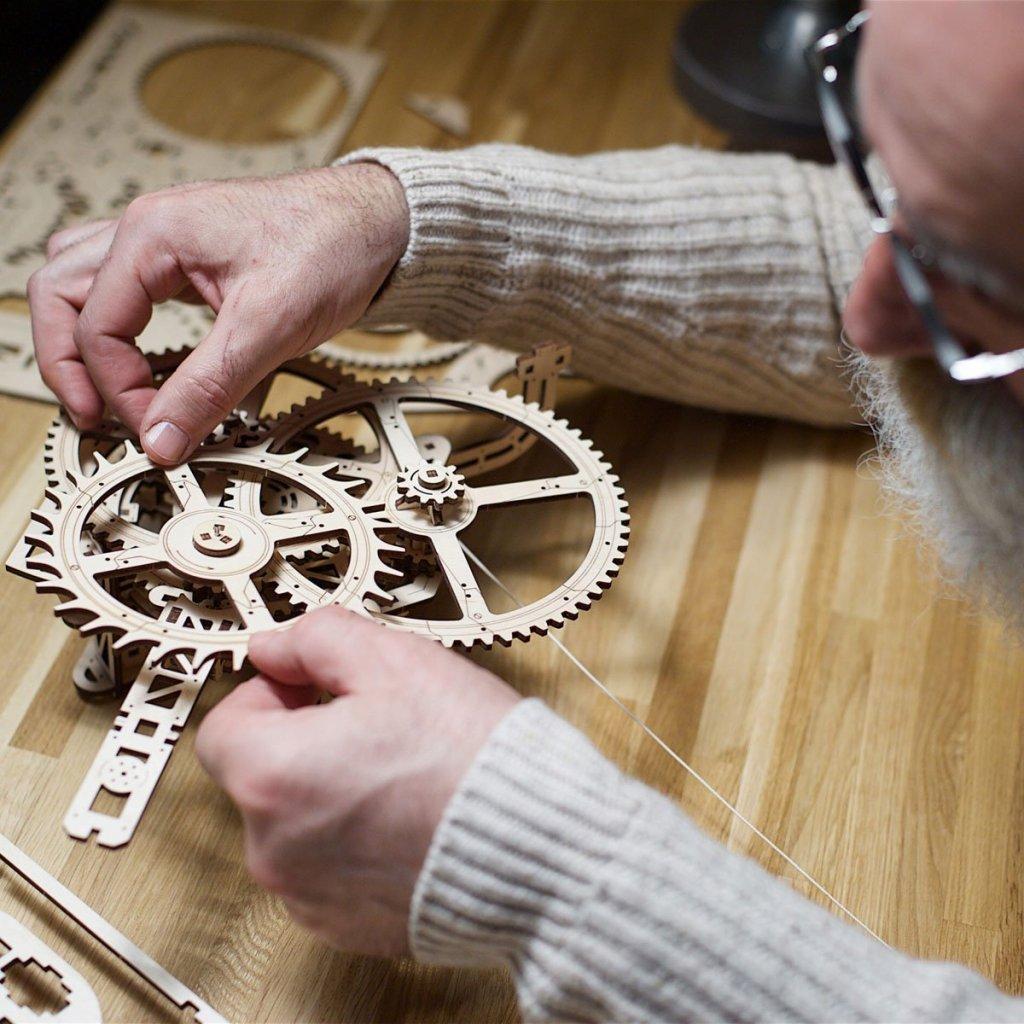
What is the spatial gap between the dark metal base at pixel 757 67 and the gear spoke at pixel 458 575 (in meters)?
0.94

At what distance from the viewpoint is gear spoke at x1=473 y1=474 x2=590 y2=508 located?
0.97 meters

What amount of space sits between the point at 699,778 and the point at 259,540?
0.42m

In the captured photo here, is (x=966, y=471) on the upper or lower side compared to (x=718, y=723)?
upper

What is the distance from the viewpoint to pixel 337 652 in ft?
2.45

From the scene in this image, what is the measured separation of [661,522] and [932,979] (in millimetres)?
598

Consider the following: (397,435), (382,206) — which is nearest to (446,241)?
(382,206)

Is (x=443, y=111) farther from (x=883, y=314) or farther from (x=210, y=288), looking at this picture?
(x=883, y=314)

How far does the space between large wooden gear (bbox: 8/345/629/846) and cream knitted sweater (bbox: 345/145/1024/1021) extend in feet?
0.37

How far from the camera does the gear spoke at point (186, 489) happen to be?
0.91m

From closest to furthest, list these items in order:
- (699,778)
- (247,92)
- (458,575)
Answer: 1. (458,575)
2. (699,778)
3. (247,92)

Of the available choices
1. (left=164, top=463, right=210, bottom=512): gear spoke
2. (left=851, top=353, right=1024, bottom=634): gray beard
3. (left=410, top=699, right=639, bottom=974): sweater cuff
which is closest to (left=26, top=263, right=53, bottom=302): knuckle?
(left=164, top=463, right=210, bottom=512): gear spoke

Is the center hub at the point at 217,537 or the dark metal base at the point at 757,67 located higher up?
the center hub at the point at 217,537

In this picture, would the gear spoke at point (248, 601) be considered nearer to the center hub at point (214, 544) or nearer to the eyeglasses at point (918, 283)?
the center hub at point (214, 544)

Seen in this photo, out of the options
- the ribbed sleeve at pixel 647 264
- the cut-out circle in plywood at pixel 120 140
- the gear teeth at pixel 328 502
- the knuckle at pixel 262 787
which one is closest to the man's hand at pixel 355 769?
the knuckle at pixel 262 787
